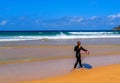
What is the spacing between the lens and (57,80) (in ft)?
31.5

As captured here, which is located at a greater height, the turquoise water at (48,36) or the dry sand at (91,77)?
the dry sand at (91,77)

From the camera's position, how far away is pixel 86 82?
30.0ft

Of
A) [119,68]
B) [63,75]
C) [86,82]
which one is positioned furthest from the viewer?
[119,68]

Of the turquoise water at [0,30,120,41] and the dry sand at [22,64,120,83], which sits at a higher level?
the dry sand at [22,64,120,83]

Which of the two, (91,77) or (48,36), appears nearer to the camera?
(91,77)

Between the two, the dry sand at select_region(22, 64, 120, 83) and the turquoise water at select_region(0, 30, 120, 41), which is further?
the turquoise water at select_region(0, 30, 120, 41)

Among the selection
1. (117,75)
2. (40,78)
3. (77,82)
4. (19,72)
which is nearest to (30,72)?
(19,72)

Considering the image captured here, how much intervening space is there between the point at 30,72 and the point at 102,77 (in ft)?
10.3

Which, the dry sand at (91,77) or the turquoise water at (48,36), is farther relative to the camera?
the turquoise water at (48,36)

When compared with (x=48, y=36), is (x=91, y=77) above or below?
Result: above

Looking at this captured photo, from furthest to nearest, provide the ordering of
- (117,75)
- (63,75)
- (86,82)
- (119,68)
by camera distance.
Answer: (119,68)
(63,75)
(117,75)
(86,82)

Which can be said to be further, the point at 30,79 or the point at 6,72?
the point at 6,72

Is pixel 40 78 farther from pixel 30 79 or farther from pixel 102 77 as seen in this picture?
pixel 102 77

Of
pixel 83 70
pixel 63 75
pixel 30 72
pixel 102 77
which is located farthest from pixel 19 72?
pixel 102 77
